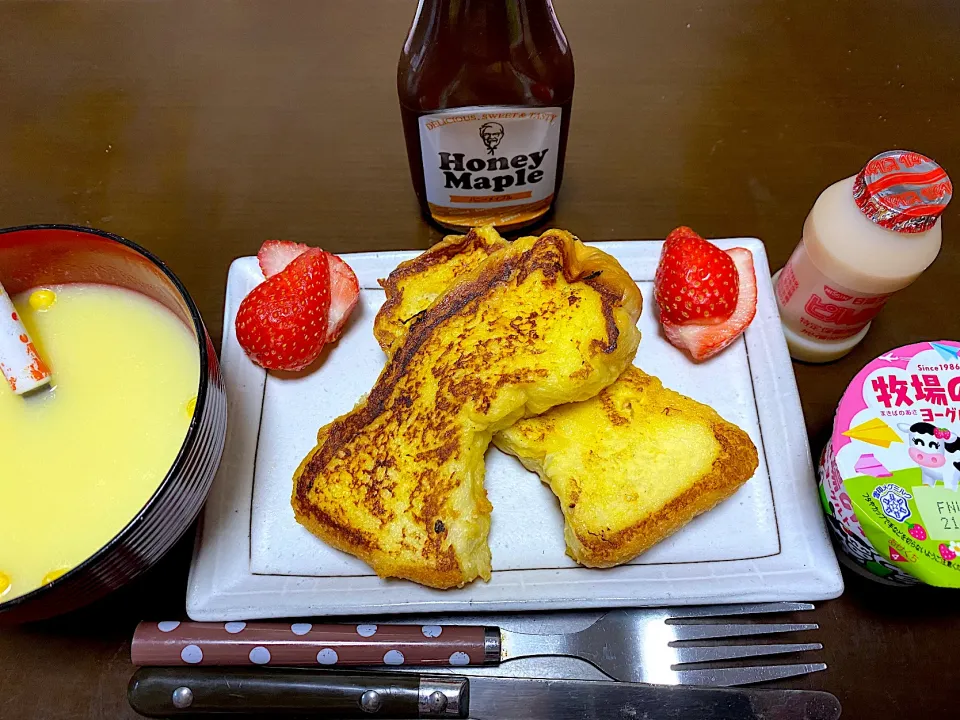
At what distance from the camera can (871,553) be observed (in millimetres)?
991

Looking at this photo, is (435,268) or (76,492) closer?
(76,492)

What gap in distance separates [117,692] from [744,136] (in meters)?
1.57

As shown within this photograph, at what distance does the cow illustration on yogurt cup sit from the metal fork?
0.25 meters

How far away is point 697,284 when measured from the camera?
1177mm

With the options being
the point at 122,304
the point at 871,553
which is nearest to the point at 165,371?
the point at 122,304

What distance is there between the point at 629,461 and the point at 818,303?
1.46 feet

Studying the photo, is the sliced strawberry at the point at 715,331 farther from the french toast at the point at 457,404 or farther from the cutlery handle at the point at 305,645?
the cutlery handle at the point at 305,645

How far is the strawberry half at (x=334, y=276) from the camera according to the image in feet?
4.05

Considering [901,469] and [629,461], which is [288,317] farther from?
[901,469]

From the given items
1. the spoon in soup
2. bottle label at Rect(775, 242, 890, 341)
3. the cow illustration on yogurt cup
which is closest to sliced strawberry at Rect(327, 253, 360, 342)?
Answer: the spoon in soup

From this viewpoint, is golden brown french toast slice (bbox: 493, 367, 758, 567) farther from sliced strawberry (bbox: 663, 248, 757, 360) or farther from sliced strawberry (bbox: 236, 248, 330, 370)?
sliced strawberry (bbox: 236, 248, 330, 370)

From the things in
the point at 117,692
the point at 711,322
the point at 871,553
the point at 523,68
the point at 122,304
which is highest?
the point at 523,68

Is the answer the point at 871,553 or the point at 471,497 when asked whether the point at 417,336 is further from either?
the point at 871,553

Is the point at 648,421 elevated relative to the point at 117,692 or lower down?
elevated
